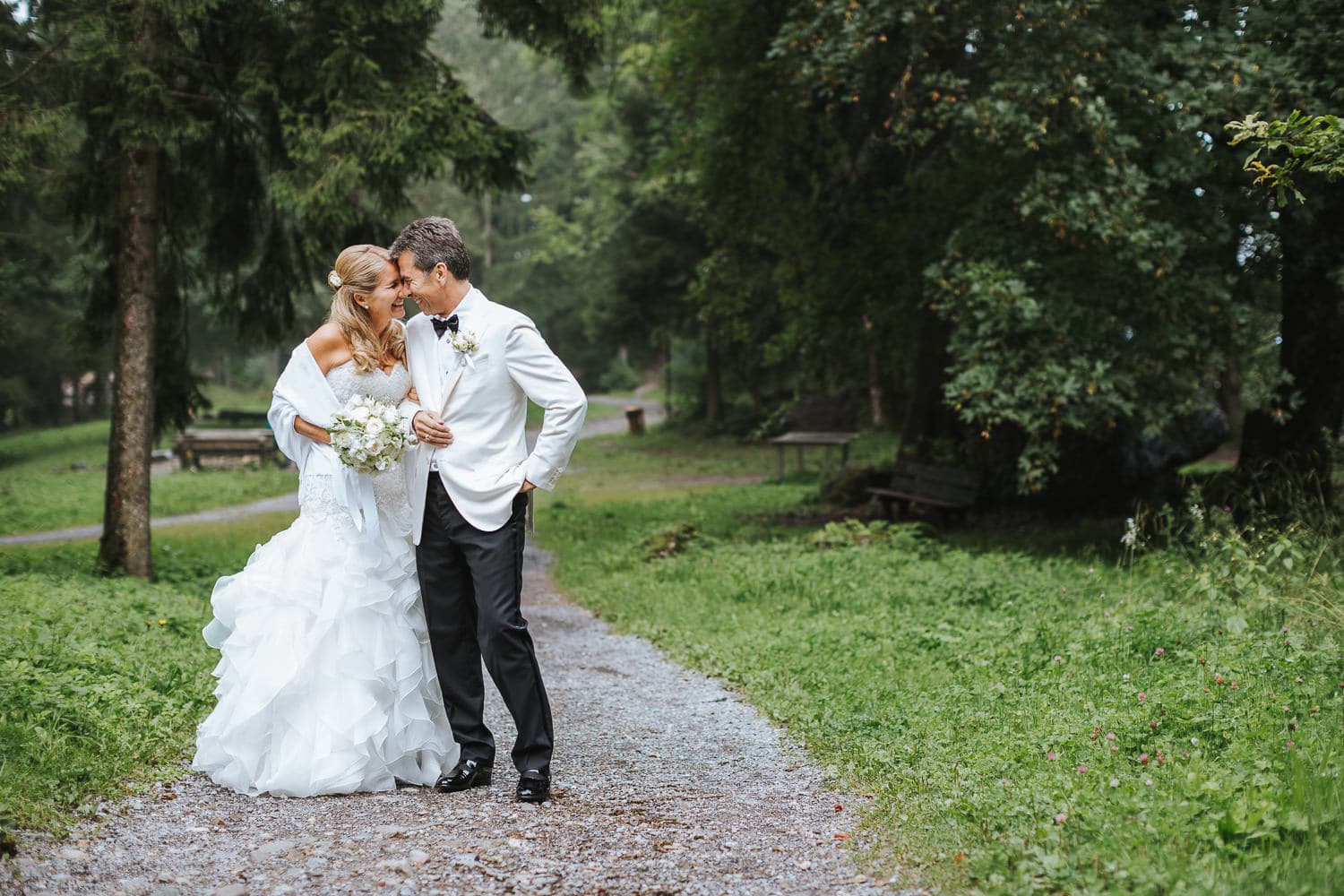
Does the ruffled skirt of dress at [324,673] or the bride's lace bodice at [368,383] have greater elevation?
the bride's lace bodice at [368,383]

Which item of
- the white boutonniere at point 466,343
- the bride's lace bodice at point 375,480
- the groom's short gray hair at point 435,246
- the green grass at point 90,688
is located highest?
the groom's short gray hair at point 435,246

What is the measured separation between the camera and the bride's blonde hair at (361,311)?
504 cm

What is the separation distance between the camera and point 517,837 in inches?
161

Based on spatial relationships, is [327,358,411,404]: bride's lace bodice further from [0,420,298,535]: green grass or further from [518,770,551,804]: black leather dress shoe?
[0,420,298,535]: green grass

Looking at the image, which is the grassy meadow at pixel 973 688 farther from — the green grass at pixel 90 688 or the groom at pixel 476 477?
the groom at pixel 476 477

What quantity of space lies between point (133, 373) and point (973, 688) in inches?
306

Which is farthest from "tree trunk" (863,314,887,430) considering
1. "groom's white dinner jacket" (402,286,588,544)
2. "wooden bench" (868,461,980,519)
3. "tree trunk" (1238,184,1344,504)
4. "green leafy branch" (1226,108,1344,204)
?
"groom's white dinner jacket" (402,286,588,544)

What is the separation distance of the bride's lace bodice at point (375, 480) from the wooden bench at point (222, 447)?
2248 centimetres

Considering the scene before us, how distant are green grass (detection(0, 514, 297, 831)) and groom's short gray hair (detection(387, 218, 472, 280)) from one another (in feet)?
7.98

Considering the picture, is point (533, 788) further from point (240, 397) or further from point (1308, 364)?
point (240, 397)

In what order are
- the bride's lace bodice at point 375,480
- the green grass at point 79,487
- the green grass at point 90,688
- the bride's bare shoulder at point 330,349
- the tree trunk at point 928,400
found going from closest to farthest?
the green grass at point 90,688, the bride's lace bodice at point 375,480, the bride's bare shoulder at point 330,349, the tree trunk at point 928,400, the green grass at point 79,487

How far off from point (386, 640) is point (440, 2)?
7.37 metres

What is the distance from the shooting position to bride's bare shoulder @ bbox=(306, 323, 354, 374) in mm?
5129

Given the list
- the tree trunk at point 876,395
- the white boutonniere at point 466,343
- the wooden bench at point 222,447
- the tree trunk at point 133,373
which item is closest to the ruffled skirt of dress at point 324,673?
the white boutonniere at point 466,343
